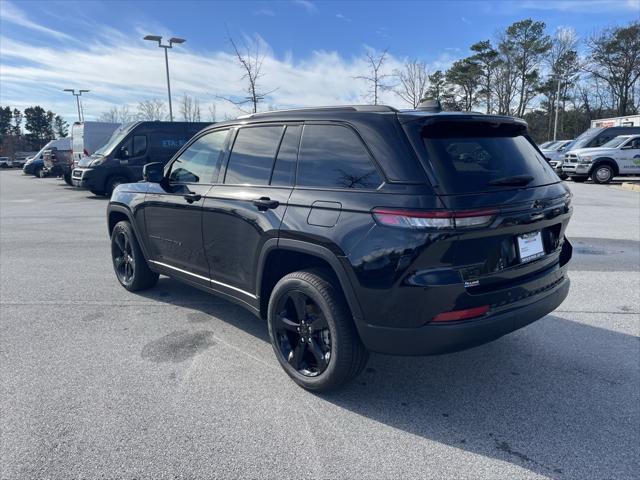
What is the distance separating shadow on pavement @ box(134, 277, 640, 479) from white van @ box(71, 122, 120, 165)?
54.7 feet

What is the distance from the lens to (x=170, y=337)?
13.5ft

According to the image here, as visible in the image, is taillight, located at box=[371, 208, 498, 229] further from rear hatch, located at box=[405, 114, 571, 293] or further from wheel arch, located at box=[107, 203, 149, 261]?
wheel arch, located at box=[107, 203, 149, 261]

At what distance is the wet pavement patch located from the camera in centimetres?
371

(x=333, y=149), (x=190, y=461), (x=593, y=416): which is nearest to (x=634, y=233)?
(x=593, y=416)

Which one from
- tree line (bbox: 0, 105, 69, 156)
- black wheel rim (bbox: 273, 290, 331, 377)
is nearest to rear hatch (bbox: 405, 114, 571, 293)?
black wheel rim (bbox: 273, 290, 331, 377)

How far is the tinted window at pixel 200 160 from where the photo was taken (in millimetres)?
4023

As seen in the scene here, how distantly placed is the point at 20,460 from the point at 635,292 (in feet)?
18.9

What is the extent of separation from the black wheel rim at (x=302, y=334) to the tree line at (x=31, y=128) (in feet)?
326

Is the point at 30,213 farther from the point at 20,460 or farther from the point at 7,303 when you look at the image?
the point at 20,460

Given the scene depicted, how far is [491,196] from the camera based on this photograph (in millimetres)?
2689

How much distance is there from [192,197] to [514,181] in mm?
2574

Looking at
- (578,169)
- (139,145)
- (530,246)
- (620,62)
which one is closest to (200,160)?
(530,246)

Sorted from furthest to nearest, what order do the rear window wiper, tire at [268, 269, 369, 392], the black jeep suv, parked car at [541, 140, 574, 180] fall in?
parked car at [541, 140, 574, 180] < tire at [268, 269, 369, 392] < the rear window wiper < the black jeep suv

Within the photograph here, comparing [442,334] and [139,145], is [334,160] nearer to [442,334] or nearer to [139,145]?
[442,334]
